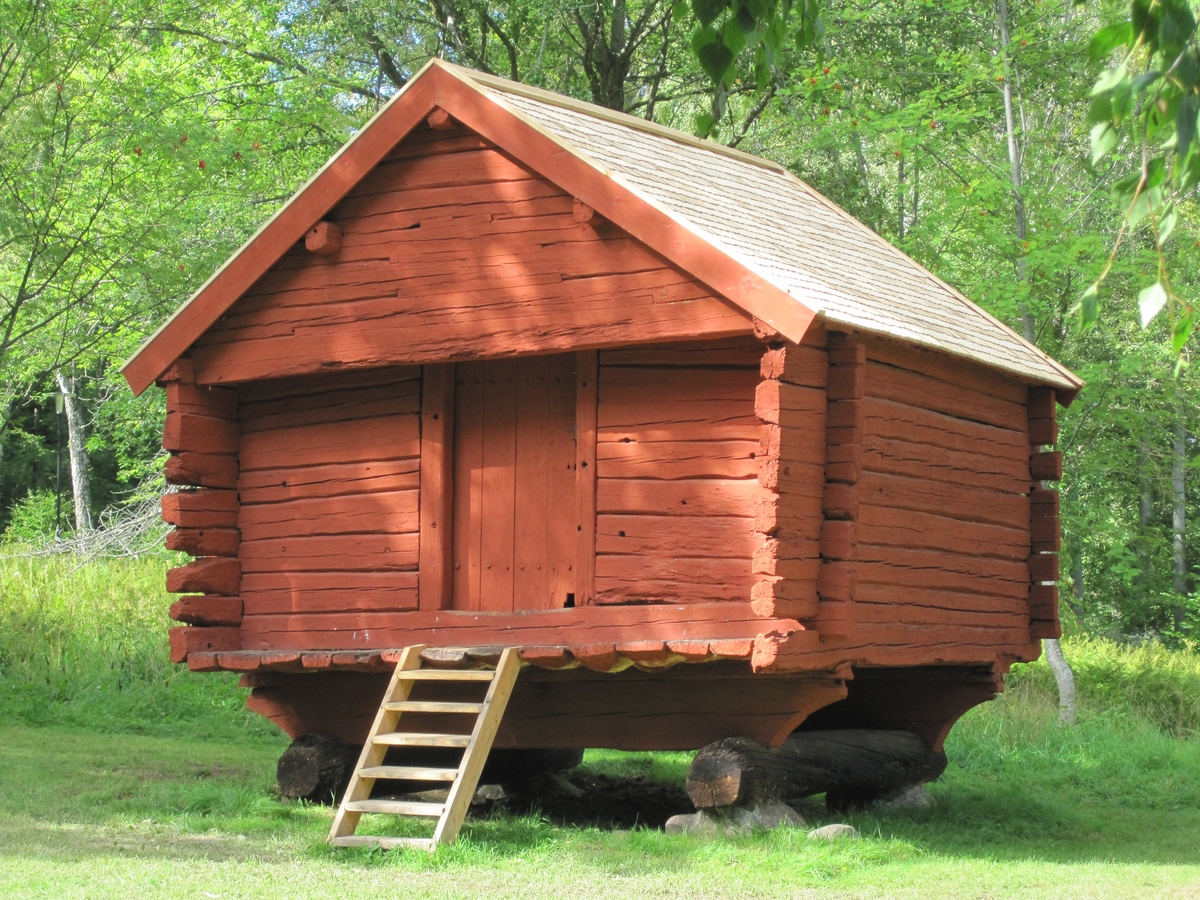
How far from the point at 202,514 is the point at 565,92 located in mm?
11202

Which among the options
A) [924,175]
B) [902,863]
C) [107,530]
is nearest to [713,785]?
[902,863]

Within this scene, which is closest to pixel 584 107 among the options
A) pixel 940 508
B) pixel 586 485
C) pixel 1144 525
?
pixel 586 485

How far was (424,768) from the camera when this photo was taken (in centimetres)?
895

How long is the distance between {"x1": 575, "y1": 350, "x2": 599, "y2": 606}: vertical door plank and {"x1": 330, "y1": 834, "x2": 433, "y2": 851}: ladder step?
2.04 metres

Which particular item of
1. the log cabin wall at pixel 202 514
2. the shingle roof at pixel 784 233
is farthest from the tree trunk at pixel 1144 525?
the log cabin wall at pixel 202 514

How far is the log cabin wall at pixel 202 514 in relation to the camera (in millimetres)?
10750

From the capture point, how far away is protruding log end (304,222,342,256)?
10250 millimetres

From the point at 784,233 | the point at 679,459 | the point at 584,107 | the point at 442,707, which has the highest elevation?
the point at 584,107

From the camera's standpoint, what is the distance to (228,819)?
9508mm

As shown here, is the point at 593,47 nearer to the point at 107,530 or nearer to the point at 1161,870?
the point at 107,530

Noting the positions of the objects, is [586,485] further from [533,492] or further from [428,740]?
[428,740]

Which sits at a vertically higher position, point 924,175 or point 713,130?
point 924,175

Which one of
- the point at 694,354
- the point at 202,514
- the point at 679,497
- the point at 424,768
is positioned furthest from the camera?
the point at 202,514

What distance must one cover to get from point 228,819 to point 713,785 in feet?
10.7
